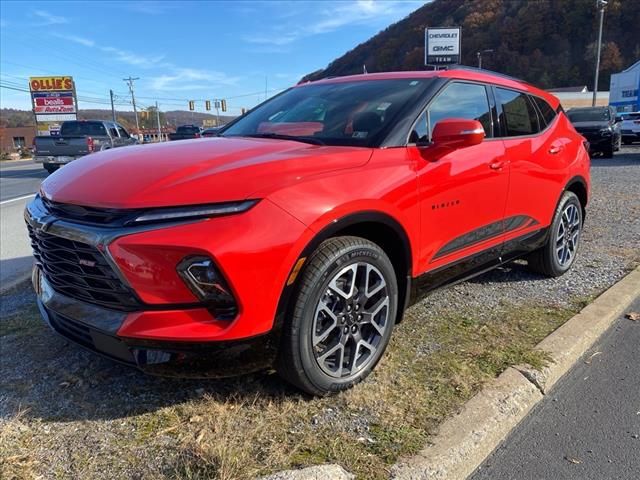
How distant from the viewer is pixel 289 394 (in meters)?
2.75

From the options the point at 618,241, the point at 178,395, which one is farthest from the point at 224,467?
the point at 618,241

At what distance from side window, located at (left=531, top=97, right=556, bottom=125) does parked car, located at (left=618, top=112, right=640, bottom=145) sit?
2065 centimetres

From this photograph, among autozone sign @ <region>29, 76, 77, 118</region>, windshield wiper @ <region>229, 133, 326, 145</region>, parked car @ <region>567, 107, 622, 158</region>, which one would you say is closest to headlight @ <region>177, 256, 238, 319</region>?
windshield wiper @ <region>229, 133, 326, 145</region>

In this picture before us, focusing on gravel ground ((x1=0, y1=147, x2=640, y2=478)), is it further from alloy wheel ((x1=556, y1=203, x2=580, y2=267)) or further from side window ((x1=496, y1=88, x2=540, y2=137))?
side window ((x1=496, y1=88, x2=540, y2=137))

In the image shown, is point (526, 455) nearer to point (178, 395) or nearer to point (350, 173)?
point (350, 173)

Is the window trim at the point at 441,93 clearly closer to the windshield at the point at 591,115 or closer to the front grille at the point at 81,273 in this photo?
the front grille at the point at 81,273

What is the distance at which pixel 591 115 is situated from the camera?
1814cm

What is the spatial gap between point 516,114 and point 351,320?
2.39 m

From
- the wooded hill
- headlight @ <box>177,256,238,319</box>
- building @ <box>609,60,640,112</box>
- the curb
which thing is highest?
the wooded hill

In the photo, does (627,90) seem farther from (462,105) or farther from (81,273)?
(81,273)

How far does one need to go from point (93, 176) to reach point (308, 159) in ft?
3.56

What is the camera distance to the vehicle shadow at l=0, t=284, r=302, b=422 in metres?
2.64

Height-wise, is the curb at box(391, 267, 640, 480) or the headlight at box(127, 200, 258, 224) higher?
the headlight at box(127, 200, 258, 224)

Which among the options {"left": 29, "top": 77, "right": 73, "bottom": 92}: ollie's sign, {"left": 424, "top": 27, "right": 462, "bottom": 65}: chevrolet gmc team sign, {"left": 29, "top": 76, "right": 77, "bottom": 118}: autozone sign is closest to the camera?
{"left": 424, "top": 27, "right": 462, "bottom": 65}: chevrolet gmc team sign
